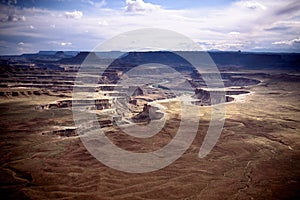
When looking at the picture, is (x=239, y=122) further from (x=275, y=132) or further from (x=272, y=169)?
(x=272, y=169)

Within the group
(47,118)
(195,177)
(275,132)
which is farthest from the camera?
(47,118)

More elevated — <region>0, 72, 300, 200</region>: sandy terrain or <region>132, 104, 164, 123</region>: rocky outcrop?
<region>132, 104, 164, 123</region>: rocky outcrop

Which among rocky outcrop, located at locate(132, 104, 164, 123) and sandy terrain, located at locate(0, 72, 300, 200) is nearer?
sandy terrain, located at locate(0, 72, 300, 200)

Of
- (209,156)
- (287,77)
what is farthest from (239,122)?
(287,77)

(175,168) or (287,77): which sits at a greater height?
(287,77)

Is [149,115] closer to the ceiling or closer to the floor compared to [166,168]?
closer to the ceiling

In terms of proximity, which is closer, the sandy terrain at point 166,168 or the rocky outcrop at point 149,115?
the sandy terrain at point 166,168

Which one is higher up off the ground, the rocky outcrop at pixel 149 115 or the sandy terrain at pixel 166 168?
the rocky outcrop at pixel 149 115

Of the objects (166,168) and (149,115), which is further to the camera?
(149,115)

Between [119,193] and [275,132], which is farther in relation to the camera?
[275,132]

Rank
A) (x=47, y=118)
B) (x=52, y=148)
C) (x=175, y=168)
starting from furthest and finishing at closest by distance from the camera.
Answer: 1. (x=47, y=118)
2. (x=52, y=148)
3. (x=175, y=168)
